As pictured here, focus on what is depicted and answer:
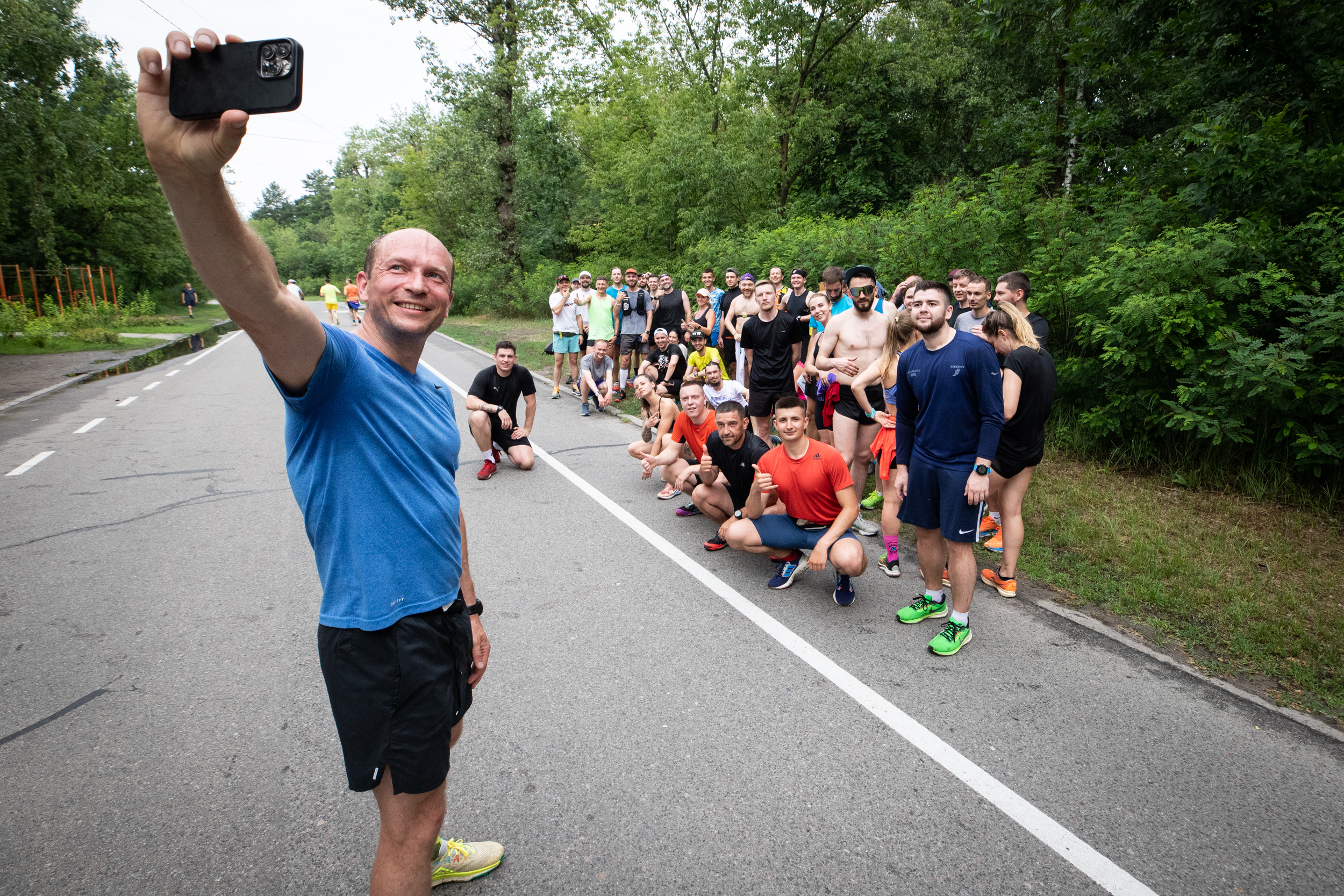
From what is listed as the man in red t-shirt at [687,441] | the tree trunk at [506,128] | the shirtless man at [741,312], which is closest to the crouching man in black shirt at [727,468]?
the man in red t-shirt at [687,441]

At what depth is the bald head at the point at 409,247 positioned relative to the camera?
1.77 metres

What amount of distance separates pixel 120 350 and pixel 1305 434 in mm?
26814

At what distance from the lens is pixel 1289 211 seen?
21.4 feet

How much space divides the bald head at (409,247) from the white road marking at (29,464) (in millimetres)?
8772

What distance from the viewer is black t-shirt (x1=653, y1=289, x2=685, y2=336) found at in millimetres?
12219

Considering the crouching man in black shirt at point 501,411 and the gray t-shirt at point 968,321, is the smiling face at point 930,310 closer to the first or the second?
the gray t-shirt at point 968,321

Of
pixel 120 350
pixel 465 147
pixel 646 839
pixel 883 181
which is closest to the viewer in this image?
pixel 646 839

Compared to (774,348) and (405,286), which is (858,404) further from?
(405,286)

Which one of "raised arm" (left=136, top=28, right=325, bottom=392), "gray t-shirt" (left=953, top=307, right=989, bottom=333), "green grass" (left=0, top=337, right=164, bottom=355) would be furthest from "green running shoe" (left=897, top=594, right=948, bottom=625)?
"green grass" (left=0, top=337, right=164, bottom=355)

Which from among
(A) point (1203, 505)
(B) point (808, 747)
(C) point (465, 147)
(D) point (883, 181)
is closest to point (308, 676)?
(B) point (808, 747)

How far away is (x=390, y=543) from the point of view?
5.84 ft

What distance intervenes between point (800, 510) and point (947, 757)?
209cm

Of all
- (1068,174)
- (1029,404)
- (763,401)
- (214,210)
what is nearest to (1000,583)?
(1029,404)

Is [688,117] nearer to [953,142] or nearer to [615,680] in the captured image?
[953,142]
